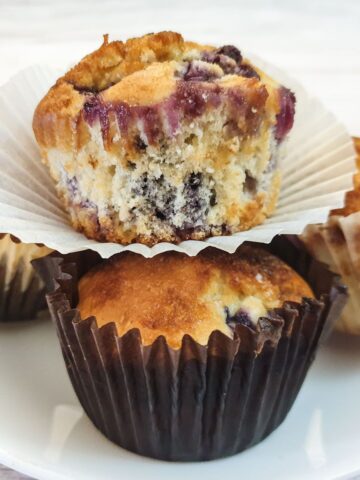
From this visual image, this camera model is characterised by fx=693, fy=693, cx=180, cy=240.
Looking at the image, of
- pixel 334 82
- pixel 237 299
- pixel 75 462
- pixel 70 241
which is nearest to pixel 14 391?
pixel 75 462

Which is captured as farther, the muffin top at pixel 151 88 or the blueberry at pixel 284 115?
the blueberry at pixel 284 115

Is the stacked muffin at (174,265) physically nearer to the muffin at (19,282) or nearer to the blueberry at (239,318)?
the blueberry at (239,318)

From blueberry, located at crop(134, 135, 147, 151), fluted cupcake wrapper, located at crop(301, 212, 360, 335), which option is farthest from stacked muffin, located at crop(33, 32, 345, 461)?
fluted cupcake wrapper, located at crop(301, 212, 360, 335)

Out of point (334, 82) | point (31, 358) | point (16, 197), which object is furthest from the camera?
point (334, 82)

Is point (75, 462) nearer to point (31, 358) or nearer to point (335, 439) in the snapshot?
point (31, 358)

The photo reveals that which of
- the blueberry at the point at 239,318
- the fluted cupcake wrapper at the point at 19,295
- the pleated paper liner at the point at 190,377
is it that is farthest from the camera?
the fluted cupcake wrapper at the point at 19,295

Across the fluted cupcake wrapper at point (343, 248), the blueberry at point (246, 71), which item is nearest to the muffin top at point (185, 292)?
the fluted cupcake wrapper at point (343, 248)

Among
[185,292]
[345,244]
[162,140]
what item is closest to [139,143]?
[162,140]
